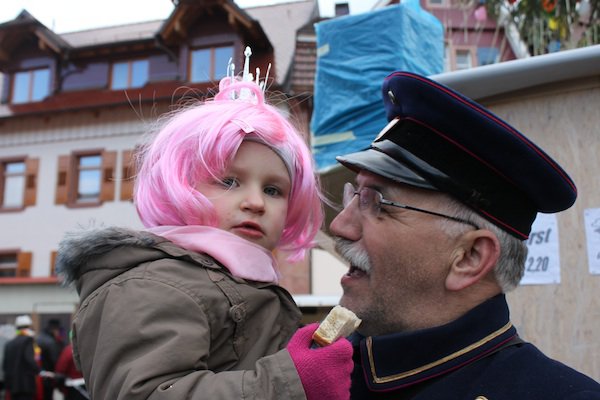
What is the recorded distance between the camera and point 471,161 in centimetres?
164

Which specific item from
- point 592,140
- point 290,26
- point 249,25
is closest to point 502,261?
point 592,140

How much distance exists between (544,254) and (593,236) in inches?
8.9

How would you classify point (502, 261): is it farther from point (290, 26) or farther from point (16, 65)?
point (16, 65)

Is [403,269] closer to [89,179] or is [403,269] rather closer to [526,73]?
[526,73]

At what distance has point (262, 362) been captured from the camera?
1.42 meters

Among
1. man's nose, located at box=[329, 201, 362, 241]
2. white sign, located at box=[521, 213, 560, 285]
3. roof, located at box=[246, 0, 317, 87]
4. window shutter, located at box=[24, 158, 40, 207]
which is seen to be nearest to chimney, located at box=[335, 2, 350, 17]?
roof, located at box=[246, 0, 317, 87]

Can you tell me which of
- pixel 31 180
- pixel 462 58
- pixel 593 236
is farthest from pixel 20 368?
pixel 462 58

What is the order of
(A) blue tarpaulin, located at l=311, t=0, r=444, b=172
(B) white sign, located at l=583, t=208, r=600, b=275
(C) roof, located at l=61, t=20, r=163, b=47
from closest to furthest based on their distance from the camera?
(B) white sign, located at l=583, t=208, r=600, b=275
(A) blue tarpaulin, located at l=311, t=0, r=444, b=172
(C) roof, located at l=61, t=20, r=163, b=47

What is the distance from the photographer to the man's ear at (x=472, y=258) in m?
1.65

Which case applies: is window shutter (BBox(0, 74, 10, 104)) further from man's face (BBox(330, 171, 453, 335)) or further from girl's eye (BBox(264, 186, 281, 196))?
man's face (BBox(330, 171, 453, 335))

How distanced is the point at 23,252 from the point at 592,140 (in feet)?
55.9

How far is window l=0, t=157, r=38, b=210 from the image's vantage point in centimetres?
1725

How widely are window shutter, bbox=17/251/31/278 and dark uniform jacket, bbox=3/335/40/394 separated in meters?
9.30

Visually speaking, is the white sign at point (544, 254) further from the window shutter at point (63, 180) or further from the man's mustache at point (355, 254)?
the window shutter at point (63, 180)
